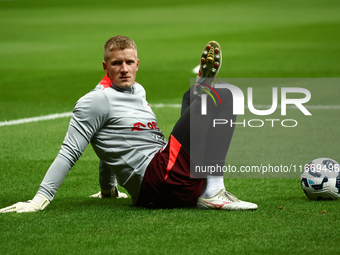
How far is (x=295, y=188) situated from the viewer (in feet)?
14.9

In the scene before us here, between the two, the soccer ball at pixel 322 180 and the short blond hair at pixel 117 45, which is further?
the soccer ball at pixel 322 180

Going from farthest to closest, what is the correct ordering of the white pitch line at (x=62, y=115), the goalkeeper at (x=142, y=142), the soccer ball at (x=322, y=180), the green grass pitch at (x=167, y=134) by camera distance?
the white pitch line at (x=62, y=115) < the soccer ball at (x=322, y=180) < the goalkeeper at (x=142, y=142) < the green grass pitch at (x=167, y=134)

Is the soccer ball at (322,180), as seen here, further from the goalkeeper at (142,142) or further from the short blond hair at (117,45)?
the short blond hair at (117,45)

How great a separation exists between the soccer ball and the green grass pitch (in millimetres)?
121

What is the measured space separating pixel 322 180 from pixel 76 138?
1782 millimetres

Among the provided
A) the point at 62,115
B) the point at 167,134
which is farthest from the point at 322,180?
the point at 62,115

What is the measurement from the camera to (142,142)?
3.65 meters

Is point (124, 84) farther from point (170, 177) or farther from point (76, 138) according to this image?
point (170, 177)

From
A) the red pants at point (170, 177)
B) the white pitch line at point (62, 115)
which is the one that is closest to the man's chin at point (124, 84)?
the red pants at point (170, 177)

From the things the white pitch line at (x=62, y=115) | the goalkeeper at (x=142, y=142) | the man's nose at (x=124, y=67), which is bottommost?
the white pitch line at (x=62, y=115)

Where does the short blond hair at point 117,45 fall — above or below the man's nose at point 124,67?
above

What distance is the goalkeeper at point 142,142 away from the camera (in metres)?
3.47

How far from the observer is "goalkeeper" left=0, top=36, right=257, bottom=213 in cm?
347

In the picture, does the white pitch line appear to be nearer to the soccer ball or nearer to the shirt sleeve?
the shirt sleeve
